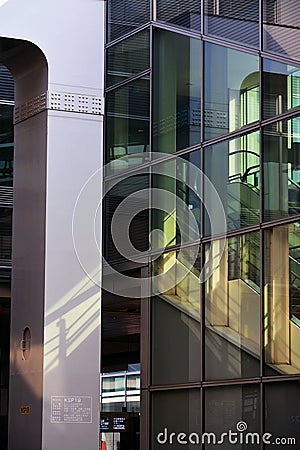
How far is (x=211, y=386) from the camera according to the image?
1752 cm

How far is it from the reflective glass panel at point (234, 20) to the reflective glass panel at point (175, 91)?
27.0 inches

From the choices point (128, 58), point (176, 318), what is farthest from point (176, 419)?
point (128, 58)

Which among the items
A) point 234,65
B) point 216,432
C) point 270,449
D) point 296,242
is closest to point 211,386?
point 216,432

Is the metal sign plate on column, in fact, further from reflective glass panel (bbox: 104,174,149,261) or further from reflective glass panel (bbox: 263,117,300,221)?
reflective glass panel (bbox: 104,174,149,261)

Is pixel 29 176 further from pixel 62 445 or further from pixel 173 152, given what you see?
pixel 173 152

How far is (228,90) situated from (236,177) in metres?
1.76

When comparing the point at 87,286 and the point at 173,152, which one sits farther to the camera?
the point at 173,152

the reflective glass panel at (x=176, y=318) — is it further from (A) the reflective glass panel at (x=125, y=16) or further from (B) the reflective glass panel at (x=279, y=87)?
(A) the reflective glass panel at (x=125, y=16)

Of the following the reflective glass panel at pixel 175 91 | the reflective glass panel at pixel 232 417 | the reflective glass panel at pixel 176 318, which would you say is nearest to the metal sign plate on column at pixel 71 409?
the reflective glass panel at pixel 232 417

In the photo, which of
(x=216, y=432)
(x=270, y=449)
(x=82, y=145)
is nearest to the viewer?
(x=82, y=145)

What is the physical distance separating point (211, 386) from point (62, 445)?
4.76 meters

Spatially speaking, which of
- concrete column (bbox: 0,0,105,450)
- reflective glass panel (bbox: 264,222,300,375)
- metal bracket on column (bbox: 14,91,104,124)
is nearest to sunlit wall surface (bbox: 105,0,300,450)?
reflective glass panel (bbox: 264,222,300,375)

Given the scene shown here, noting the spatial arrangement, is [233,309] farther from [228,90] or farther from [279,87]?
[228,90]

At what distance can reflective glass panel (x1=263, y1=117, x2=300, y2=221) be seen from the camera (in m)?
16.3
